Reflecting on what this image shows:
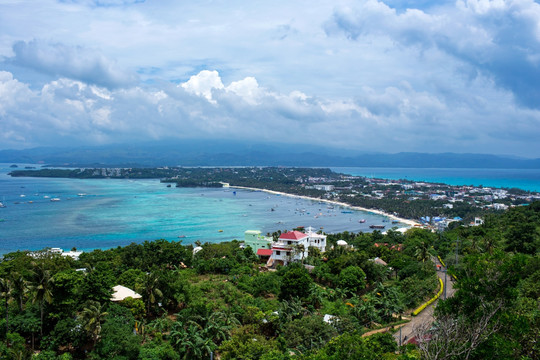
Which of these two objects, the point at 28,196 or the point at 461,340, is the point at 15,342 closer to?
the point at 461,340

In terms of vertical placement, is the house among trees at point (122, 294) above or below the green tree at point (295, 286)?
above

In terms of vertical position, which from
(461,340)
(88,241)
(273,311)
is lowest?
(88,241)

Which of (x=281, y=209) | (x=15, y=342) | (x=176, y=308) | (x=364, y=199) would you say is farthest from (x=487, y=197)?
(x=15, y=342)

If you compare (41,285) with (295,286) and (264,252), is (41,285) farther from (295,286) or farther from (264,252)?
(264,252)

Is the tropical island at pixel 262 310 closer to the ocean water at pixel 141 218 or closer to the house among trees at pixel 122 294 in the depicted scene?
the house among trees at pixel 122 294

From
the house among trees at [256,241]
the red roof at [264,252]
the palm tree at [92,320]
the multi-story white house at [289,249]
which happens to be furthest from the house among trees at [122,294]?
the house among trees at [256,241]

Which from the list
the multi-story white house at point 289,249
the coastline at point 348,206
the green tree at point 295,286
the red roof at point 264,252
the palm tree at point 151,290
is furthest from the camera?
the coastline at point 348,206
